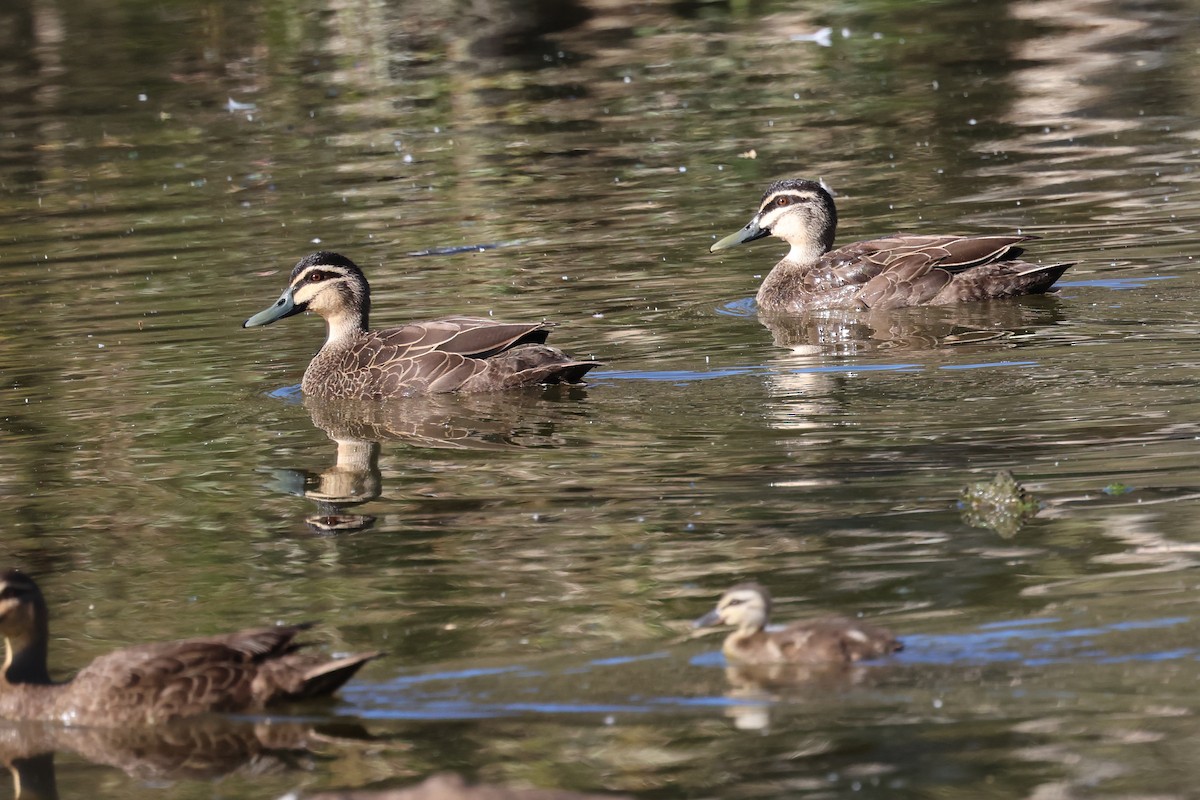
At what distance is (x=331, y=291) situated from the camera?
14.6 m

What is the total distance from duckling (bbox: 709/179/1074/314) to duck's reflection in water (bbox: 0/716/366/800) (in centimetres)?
860

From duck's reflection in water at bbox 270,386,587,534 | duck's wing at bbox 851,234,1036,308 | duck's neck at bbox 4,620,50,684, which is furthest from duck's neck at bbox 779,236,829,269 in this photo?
duck's neck at bbox 4,620,50,684

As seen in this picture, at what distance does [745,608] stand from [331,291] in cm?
735

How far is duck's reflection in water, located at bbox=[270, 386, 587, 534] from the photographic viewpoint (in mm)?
11469

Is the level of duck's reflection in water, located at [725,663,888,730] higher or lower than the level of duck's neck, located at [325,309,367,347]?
lower

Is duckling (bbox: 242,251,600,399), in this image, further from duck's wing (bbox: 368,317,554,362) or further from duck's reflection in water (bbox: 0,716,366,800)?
duck's reflection in water (bbox: 0,716,366,800)

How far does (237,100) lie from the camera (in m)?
30.2

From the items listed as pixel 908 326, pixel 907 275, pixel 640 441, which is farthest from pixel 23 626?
pixel 907 275

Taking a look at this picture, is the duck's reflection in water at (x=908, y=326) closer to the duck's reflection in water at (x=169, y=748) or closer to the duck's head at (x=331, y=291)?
the duck's head at (x=331, y=291)

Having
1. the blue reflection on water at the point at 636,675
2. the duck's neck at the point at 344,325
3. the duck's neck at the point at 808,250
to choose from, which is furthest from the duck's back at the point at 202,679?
the duck's neck at the point at 808,250

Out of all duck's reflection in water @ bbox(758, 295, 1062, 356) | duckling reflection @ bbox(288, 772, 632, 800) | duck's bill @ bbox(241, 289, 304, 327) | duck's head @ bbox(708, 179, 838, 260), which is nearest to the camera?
duckling reflection @ bbox(288, 772, 632, 800)

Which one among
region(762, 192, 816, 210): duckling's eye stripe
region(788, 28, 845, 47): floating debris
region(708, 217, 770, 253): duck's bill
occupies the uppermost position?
region(788, 28, 845, 47): floating debris

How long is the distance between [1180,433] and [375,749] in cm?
538

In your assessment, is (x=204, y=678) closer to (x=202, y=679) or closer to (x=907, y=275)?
(x=202, y=679)
